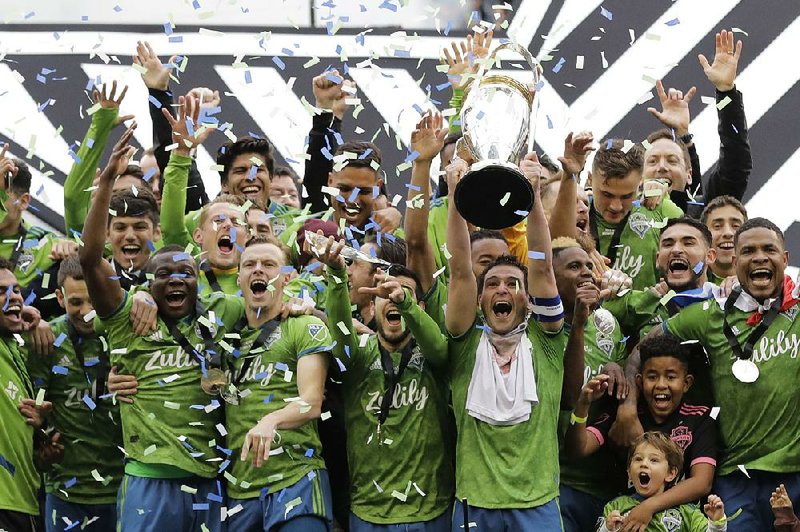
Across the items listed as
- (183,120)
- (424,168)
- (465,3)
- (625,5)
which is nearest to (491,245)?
(424,168)

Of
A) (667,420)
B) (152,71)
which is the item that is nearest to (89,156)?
(152,71)

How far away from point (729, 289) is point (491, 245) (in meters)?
1.03

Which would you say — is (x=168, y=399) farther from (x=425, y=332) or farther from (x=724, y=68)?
(x=724, y=68)

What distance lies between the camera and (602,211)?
313 inches

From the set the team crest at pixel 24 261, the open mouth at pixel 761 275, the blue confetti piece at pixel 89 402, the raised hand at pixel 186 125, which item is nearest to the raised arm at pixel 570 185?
the open mouth at pixel 761 275

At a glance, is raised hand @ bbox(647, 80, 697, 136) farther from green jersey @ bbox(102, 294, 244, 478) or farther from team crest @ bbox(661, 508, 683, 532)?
green jersey @ bbox(102, 294, 244, 478)

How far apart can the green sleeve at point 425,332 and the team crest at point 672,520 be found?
1086 mm

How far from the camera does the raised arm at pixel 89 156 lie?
24.1 ft

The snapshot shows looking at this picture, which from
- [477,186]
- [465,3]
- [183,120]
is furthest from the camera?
[465,3]

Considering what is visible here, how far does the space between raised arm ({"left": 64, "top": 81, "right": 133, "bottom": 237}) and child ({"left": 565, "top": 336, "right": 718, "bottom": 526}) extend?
234cm

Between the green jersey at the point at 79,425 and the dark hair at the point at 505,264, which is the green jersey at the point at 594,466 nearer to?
the dark hair at the point at 505,264

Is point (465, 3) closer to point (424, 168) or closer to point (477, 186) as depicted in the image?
point (424, 168)

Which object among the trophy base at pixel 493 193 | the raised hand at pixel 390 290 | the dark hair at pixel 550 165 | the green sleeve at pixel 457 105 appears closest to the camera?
the trophy base at pixel 493 193

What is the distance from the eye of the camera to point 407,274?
277 inches
